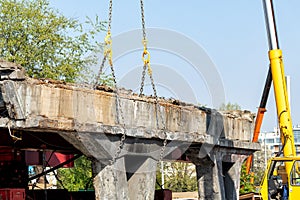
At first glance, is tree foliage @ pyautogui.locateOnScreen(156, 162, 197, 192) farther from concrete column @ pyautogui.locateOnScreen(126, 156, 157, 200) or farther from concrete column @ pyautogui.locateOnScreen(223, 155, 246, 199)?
concrete column @ pyautogui.locateOnScreen(126, 156, 157, 200)

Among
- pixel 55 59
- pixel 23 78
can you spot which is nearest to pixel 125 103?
pixel 23 78

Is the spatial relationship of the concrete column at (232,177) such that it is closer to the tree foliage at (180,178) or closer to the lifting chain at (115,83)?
the lifting chain at (115,83)

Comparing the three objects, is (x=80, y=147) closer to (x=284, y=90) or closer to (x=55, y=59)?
(x=284, y=90)

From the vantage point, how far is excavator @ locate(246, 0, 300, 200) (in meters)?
16.2

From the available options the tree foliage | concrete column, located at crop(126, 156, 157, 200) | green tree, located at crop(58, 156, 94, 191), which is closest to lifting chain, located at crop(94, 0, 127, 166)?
concrete column, located at crop(126, 156, 157, 200)

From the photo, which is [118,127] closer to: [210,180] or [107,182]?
[107,182]

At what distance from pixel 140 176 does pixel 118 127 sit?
5.88ft

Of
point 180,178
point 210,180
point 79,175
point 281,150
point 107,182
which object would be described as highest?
point 180,178

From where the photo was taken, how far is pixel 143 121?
46.4 feet

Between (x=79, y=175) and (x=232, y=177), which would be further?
(x=79, y=175)

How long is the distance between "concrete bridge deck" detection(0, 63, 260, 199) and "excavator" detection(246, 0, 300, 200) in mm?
1859

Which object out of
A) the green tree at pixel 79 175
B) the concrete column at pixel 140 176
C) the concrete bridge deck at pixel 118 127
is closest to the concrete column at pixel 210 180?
the concrete bridge deck at pixel 118 127

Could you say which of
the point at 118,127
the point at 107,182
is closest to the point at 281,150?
the point at 118,127

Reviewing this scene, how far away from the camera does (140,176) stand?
14344 mm
